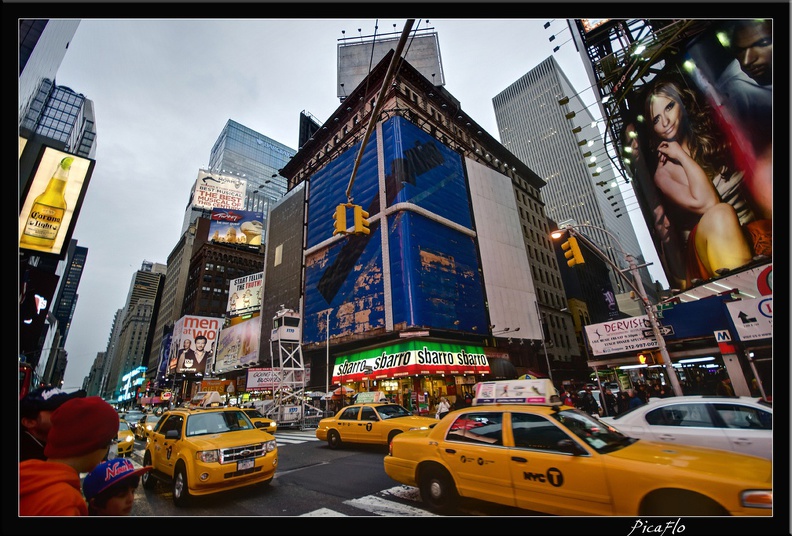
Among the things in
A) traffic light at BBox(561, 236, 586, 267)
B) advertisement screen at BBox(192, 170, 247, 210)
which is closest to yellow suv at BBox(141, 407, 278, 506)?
traffic light at BBox(561, 236, 586, 267)

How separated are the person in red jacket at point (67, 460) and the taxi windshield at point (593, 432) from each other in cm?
501

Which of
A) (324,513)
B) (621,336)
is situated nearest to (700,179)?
(621,336)

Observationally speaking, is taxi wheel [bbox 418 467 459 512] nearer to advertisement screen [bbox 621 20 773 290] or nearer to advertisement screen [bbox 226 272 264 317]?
advertisement screen [bbox 621 20 773 290]

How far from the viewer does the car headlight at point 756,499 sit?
3.24 metres

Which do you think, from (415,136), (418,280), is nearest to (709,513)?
(418,280)

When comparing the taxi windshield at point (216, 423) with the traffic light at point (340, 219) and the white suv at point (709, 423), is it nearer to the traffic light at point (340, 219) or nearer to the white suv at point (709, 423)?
the traffic light at point (340, 219)

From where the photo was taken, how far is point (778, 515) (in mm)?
3402

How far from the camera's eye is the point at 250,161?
139m

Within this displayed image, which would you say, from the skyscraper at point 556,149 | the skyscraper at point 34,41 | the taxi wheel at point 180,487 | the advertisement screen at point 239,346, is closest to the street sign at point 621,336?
the taxi wheel at point 180,487

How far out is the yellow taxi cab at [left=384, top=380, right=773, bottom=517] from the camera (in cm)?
342

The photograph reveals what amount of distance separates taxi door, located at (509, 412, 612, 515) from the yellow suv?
4.79 meters

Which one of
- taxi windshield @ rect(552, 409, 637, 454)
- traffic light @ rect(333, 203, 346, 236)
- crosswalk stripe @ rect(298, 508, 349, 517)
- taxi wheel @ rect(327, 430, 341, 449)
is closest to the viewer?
taxi windshield @ rect(552, 409, 637, 454)

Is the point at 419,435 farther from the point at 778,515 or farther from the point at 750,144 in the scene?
the point at 750,144
